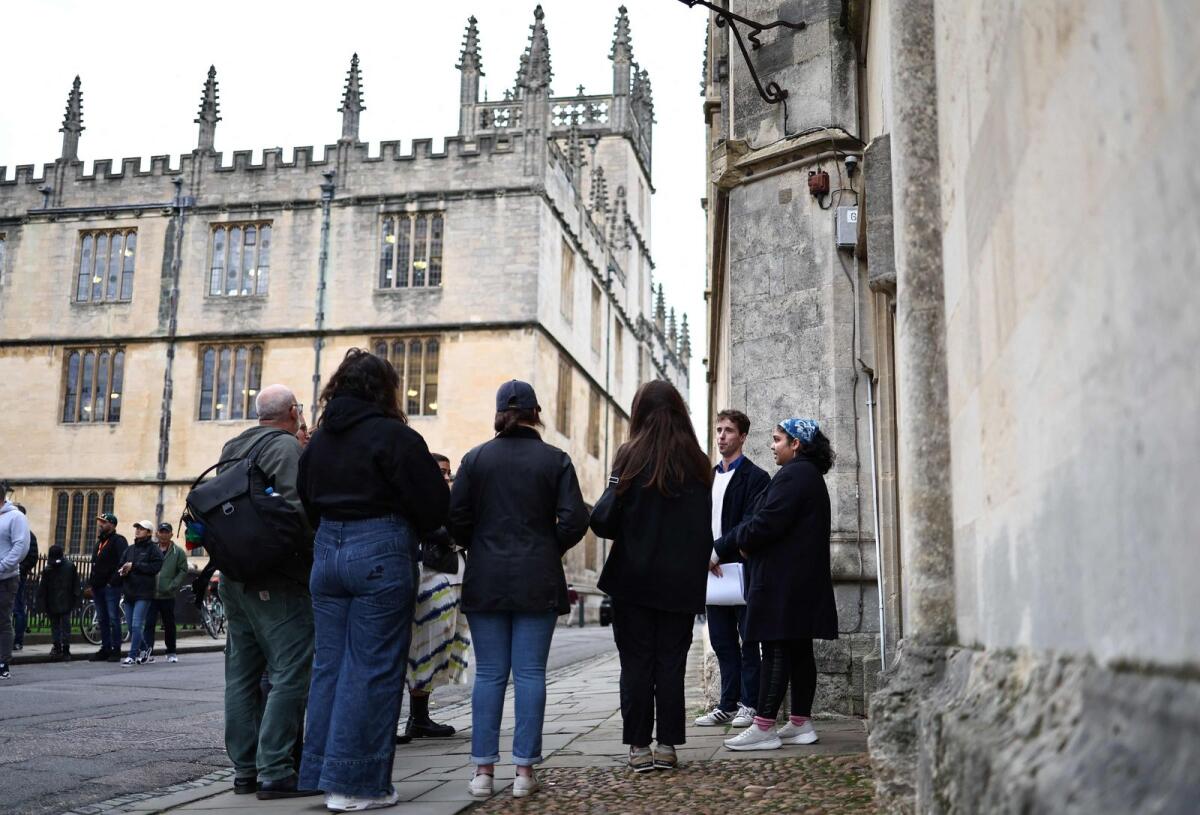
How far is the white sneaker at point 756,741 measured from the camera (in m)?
5.50

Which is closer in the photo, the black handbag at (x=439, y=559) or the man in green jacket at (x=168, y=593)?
the black handbag at (x=439, y=559)

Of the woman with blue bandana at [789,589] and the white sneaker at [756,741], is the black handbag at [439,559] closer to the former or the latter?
the woman with blue bandana at [789,589]

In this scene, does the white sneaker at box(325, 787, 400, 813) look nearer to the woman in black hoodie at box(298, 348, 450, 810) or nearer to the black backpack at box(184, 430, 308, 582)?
the woman in black hoodie at box(298, 348, 450, 810)

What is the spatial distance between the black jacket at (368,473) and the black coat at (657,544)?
86 centimetres

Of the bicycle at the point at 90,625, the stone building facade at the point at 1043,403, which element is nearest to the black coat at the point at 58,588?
the bicycle at the point at 90,625

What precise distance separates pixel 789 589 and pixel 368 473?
214 centimetres

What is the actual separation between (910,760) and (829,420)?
4.25 meters

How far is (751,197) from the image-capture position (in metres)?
8.34

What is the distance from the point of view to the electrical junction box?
7527 mm

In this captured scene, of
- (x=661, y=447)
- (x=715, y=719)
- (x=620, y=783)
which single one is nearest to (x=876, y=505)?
(x=715, y=719)

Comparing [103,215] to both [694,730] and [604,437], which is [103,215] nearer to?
[604,437]

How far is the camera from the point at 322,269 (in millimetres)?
31156

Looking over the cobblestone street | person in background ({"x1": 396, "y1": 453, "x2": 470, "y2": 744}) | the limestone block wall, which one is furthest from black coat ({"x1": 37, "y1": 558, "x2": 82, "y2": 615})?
the limestone block wall

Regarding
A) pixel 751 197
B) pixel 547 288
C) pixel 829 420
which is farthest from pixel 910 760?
pixel 547 288
